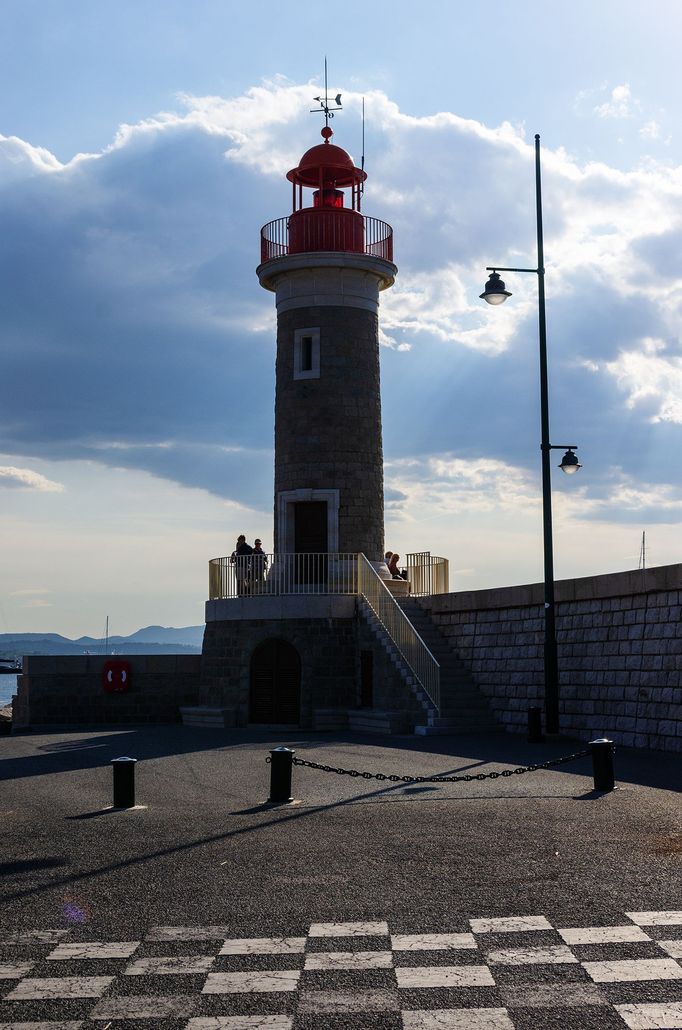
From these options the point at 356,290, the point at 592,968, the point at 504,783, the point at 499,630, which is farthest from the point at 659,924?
the point at 356,290

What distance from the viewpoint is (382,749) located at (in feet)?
61.3

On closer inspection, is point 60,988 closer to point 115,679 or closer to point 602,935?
point 602,935

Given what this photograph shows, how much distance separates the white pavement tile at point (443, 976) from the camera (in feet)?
20.1

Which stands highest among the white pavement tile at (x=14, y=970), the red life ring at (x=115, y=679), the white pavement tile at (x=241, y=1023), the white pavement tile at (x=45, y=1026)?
the red life ring at (x=115, y=679)

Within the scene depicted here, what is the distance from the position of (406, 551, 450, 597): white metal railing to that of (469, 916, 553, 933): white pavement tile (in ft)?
68.2

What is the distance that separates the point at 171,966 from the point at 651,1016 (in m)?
2.61

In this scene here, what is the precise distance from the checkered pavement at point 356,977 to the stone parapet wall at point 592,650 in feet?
35.3

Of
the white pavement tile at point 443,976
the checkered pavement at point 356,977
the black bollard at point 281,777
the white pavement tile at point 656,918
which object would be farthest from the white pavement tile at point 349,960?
the black bollard at point 281,777

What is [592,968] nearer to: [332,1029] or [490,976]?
[490,976]

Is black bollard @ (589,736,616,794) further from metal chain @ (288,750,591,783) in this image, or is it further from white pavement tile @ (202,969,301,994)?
white pavement tile @ (202,969,301,994)

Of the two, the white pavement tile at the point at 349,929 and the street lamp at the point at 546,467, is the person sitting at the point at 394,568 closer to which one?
the street lamp at the point at 546,467

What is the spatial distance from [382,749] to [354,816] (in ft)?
23.9

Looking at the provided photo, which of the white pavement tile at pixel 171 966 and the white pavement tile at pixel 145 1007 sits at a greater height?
the white pavement tile at pixel 171 966

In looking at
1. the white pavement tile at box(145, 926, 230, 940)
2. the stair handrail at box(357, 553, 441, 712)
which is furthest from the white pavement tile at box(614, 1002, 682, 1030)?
the stair handrail at box(357, 553, 441, 712)
